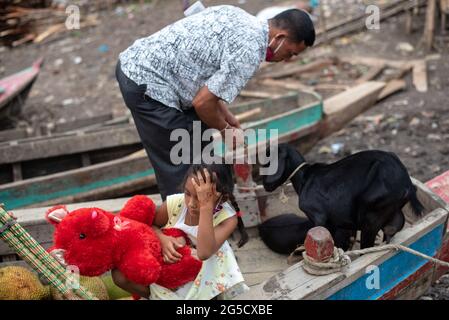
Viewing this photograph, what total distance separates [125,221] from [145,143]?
2.59 feet

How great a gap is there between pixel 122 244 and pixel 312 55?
22.9 ft

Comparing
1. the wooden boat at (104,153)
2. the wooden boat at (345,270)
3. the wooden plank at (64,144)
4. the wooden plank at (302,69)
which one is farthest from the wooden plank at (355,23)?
the wooden boat at (345,270)

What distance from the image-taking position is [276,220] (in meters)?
3.30

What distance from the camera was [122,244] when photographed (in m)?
2.35

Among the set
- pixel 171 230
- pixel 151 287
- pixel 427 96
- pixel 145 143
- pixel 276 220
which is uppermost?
pixel 145 143

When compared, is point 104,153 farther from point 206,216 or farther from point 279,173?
point 206,216

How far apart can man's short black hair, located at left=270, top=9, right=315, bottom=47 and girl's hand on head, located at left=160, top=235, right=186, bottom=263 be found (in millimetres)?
1255

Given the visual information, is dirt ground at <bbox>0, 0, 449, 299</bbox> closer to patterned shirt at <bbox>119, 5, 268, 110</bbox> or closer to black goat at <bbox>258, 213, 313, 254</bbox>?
black goat at <bbox>258, 213, 313, 254</bbox>

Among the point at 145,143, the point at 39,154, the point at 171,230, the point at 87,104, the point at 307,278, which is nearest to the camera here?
the point at 307,278

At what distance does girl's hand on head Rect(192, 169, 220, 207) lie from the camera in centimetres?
226

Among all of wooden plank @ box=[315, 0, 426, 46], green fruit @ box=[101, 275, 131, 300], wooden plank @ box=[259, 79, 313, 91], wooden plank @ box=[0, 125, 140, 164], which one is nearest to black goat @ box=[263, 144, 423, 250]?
green fruit @ box=[101, 275, 131, 300]

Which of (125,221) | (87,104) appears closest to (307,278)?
(125,221)

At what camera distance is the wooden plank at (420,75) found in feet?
22.9
